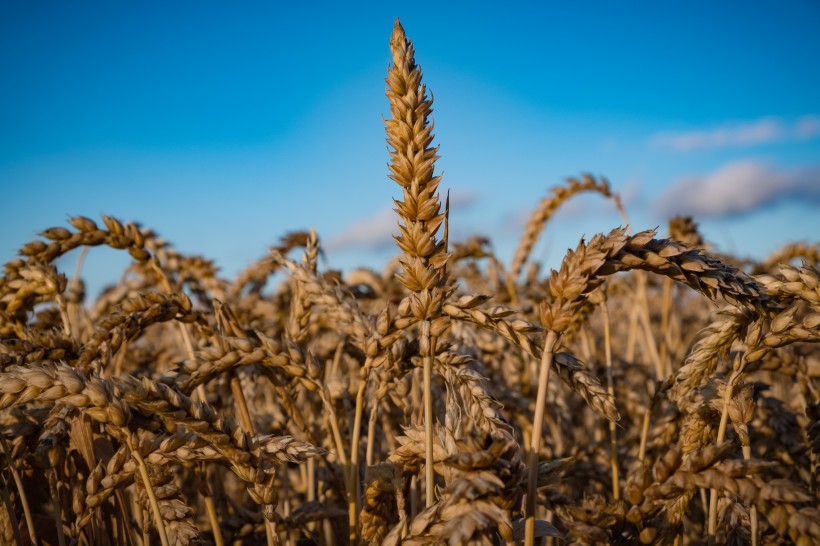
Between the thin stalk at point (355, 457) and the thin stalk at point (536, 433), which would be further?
the thin stalk at point (355, 457)

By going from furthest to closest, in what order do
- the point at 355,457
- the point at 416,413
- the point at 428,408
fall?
1. the point at 416,413
2. the point at 355,457
3. the point at 428,408

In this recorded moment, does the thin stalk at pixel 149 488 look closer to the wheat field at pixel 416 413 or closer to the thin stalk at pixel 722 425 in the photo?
the wheat field at pixel 416 413

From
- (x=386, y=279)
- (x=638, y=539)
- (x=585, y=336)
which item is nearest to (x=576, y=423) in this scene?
(x=585, y=336)

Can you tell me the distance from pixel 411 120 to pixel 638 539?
1312 mm

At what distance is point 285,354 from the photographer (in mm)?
1949

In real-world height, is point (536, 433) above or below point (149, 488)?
above

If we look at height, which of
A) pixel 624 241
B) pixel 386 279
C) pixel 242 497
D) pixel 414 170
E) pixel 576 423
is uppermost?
pixel 386 279

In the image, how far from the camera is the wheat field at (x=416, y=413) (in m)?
1.24

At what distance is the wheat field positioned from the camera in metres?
1.24

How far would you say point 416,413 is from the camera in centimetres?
265

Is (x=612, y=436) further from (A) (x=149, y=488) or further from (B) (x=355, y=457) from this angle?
(A) (x=149, y=488)

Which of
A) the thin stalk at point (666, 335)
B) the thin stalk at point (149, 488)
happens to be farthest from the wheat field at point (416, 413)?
the thin stalk at point (666, 335)

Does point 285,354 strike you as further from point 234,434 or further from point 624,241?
point 624,241

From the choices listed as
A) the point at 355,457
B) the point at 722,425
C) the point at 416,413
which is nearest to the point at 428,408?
the point at 355,457
